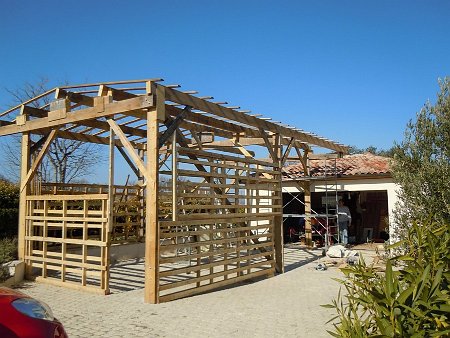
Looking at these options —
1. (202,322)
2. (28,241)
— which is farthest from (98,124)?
(202,322)

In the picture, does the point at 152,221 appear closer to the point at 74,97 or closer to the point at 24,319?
the point at 74,97

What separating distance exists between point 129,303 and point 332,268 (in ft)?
21.8

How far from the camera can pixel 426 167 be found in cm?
592

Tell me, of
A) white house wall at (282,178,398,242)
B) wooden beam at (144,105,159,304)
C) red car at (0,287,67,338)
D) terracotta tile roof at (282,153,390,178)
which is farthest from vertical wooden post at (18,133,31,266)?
terracotta tile roof at (282,153,390,178)

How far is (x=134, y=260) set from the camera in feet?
43.0

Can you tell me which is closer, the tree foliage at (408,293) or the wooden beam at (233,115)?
the tree foliage at (408,293)

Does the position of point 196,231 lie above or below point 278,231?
above

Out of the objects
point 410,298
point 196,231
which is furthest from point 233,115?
point 410,298

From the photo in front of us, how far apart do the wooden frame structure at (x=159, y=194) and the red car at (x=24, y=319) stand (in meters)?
3.99

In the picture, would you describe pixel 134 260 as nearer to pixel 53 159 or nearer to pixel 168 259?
pixel 168 259

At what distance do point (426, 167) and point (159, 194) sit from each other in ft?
20.9

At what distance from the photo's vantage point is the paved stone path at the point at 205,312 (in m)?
5.85

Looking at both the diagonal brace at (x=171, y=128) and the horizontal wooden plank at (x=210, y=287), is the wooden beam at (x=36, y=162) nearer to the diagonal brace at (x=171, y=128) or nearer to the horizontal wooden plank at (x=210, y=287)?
the diagonal brace at (x=171, y=128)

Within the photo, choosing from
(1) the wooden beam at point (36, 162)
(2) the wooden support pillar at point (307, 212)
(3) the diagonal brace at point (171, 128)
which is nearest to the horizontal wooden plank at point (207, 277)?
(3) the diagonal brace at point (171, 128)
